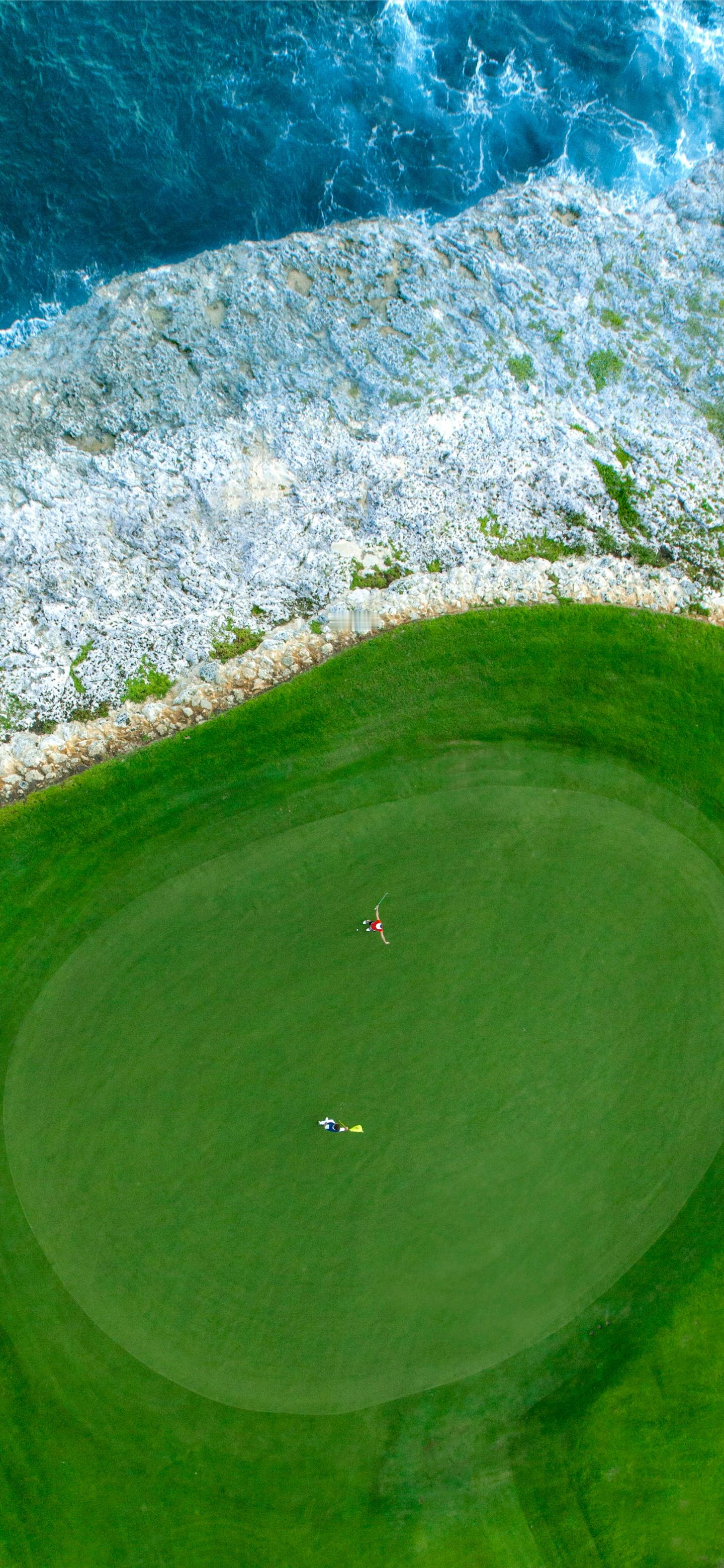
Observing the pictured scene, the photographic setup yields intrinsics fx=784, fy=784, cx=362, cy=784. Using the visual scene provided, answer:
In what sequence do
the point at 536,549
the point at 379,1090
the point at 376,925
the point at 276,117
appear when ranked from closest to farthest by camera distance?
the point at 379,1090 → the point at 376,925 → the point at 536,549 → the point at 276,117

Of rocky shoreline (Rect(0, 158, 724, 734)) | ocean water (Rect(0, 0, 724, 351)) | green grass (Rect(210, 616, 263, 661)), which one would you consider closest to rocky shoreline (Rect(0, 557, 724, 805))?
green grass (Rect(210, 616, 263, 661))

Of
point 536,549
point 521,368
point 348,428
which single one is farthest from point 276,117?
point 536,549

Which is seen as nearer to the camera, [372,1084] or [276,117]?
[372,1084]

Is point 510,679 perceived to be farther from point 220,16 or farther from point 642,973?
point 220,16

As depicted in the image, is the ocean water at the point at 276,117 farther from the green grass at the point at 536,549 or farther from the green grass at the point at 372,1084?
the green grass at the point at 372,1084

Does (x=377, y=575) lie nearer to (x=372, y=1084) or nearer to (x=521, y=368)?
(x=521, y=368)

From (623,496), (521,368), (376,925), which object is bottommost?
(376,925)
